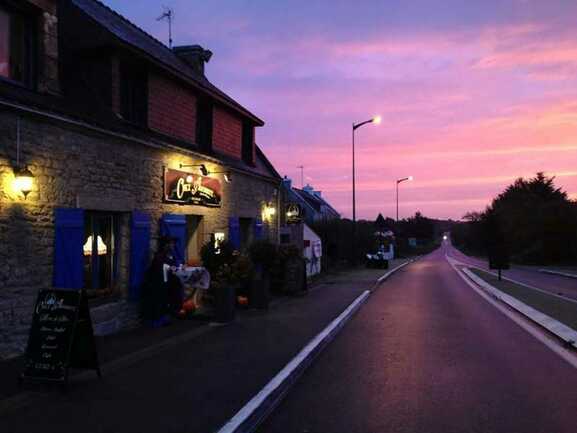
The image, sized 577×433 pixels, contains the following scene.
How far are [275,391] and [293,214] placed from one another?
17.1 meters

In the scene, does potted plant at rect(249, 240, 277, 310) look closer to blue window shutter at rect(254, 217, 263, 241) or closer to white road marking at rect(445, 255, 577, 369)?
blue window shutter at rect(254, 217, 263, 241)

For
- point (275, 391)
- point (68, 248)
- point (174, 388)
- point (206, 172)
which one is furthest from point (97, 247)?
point (275, 391)

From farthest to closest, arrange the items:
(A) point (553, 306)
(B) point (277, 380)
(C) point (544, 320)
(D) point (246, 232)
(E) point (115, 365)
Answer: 1. (D) point (246, 232)
2. (A) point (553, 306)
3. (C) point (544, 320)
4. (E) point (115, 365)
5. (B) point (277, 380)

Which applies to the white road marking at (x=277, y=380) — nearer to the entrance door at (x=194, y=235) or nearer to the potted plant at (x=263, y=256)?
the entrance door at (x=194, y=235)

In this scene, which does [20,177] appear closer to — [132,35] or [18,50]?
[18,50]

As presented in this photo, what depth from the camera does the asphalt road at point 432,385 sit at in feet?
19.0

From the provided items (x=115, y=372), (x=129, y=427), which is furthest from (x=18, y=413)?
(x=115, y=372)

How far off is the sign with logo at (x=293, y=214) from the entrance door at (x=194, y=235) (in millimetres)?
9146

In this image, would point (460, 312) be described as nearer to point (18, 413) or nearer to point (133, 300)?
point (133, 300)

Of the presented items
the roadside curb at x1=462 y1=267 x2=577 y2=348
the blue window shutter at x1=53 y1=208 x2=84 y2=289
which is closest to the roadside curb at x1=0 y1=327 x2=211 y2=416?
the blue window shutter at x1=53 y1=208 x2=84 y2=289

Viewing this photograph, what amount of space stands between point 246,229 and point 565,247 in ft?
170

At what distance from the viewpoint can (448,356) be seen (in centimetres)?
912

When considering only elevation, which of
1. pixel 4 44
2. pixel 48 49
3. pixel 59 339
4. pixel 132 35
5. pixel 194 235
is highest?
pixel 132 35

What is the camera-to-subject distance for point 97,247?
1071cm
